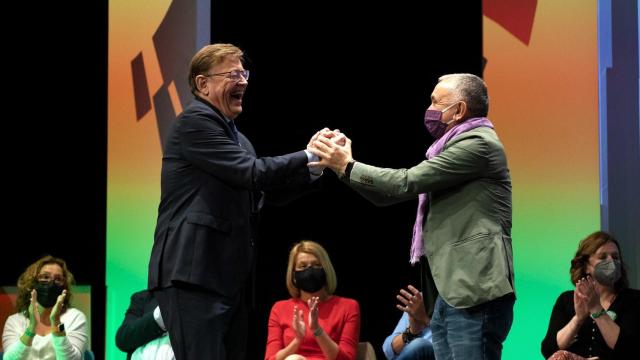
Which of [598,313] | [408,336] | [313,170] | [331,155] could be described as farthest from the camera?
[408,336]

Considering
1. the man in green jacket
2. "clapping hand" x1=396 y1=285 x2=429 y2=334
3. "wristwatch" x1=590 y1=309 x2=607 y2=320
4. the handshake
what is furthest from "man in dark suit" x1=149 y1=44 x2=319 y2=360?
"wristwatch" x1=590 y1=309 x2=607 y2=320

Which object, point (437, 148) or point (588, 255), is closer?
point (437, 148)

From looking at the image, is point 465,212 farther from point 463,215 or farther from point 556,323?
point 556,323

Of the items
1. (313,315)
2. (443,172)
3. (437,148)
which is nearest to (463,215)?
(443,172)

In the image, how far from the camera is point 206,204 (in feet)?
9.65

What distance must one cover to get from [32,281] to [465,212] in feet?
10.5

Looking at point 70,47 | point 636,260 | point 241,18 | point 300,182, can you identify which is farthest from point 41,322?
point 636,260

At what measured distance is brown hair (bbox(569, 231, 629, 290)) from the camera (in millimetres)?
4516

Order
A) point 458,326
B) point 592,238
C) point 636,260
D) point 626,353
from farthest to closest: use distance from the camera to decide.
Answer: point 636,260, point 592,238, point 626,353, point 458,326

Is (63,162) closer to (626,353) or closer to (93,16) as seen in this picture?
(93,16)

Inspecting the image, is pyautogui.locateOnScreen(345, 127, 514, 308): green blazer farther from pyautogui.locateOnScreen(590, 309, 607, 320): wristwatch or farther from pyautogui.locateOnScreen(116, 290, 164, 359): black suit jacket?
pyautogui.locateOnScreen(116, 290, 164, 359): black suit jacket

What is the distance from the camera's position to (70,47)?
5.79 metres

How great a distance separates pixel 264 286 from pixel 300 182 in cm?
268

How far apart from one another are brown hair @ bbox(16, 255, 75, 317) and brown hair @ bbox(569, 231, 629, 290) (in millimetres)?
2907
